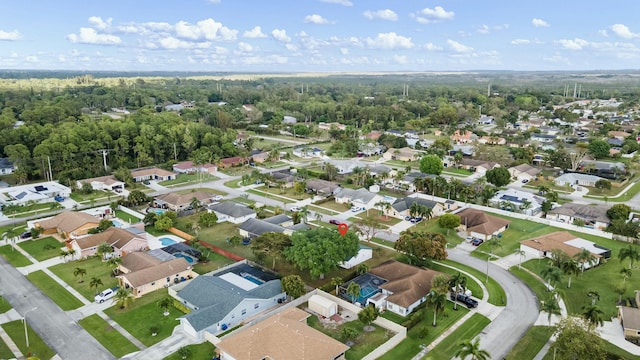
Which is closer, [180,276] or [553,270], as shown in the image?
A: [553,270]

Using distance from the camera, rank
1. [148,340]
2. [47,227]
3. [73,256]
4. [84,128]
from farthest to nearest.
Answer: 1. [84,128]
2. [47,227]
3. [73,256]
4. [148,340]

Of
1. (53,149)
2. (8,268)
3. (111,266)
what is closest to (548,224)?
(111,266)

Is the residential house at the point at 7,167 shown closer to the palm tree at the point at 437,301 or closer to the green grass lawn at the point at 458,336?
the palm tree at the point at 437,301

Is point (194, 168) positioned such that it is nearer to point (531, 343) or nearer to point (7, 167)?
point (7, 167)

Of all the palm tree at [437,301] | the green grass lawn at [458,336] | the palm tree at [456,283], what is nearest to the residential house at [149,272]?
the palm tree at [437,301]

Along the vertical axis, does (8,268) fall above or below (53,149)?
below

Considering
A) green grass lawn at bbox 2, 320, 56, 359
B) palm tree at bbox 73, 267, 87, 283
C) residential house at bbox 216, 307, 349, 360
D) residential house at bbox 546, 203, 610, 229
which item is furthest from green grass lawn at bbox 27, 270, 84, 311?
residential house at bbox 546, 203, 610, 229

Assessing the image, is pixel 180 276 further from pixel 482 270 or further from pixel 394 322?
→ pixel 482 270
